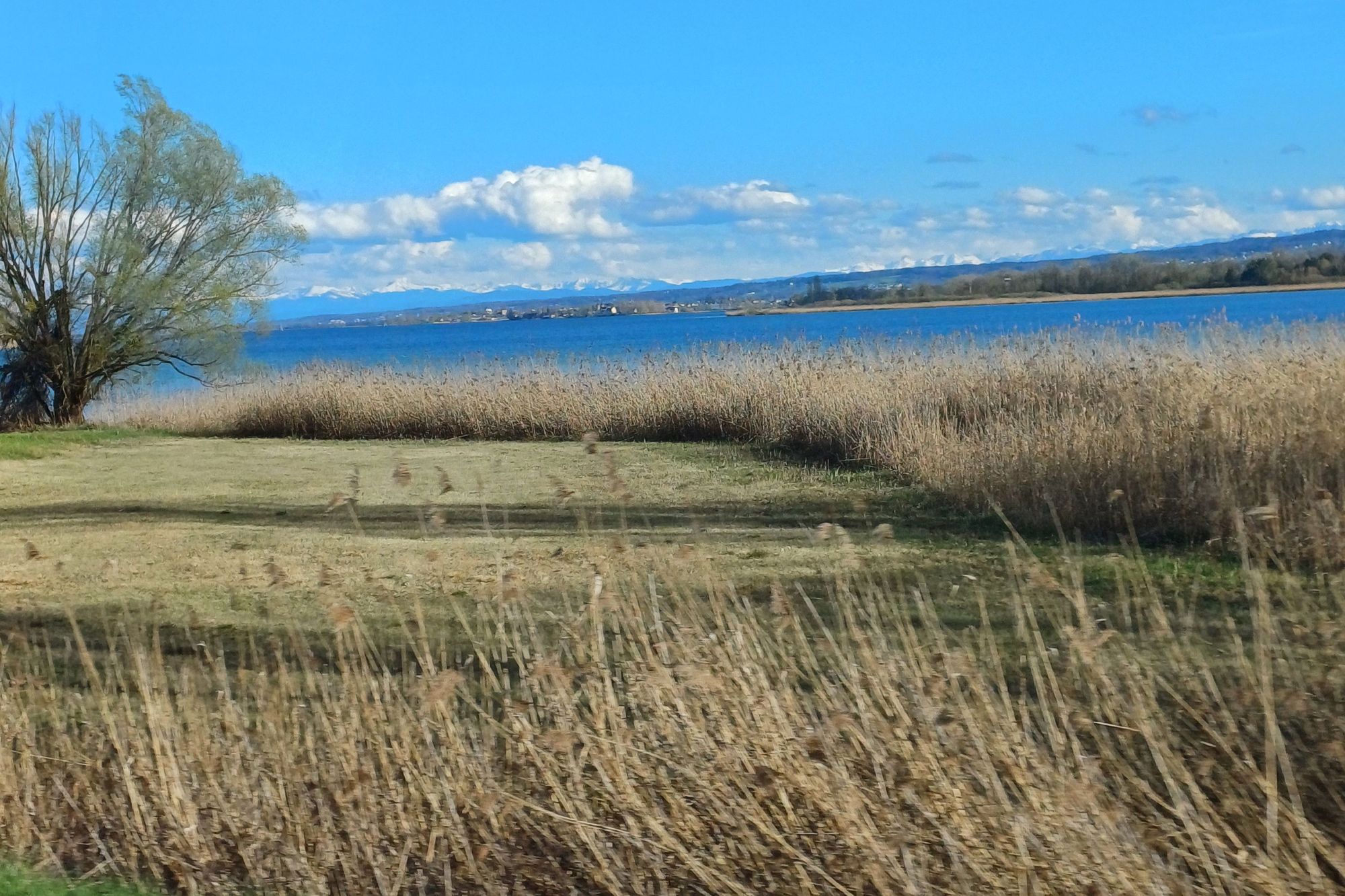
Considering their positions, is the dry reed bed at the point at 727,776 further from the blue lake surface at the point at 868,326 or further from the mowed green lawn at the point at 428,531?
the blue lake surface at the point at 868,326

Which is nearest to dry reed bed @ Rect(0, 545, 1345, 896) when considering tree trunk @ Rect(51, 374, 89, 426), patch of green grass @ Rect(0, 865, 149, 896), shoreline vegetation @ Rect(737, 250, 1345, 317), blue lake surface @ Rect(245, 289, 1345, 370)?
patch of green grass @ Rect(0, 865, 149, 896)

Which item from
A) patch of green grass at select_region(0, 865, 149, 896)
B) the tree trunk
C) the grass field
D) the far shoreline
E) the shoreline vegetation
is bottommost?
patch of green grass at select_region(0, 865, 149, 896)

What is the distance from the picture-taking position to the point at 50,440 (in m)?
20.6

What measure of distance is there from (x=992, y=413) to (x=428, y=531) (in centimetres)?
653

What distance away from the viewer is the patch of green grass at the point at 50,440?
19.1m

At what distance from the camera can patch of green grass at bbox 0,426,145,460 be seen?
752 inches

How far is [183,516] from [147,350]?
1448 centimetres

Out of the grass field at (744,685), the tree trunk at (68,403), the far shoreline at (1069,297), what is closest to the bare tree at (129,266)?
the tree trunk at (68,403)

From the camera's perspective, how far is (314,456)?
1877 centimetres

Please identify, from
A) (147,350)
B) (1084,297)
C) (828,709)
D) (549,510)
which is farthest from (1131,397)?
(1084,297)

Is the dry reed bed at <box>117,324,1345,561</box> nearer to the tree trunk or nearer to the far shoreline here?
the tree trunk

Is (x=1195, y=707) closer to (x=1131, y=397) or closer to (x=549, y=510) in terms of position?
(x=1131, y=397)

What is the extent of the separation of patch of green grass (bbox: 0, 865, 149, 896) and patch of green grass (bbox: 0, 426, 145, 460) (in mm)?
16006

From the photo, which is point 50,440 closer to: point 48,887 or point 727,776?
point 48,887
